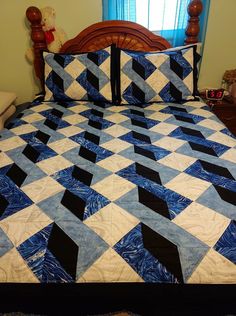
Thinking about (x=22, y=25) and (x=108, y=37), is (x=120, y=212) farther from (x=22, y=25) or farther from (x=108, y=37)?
(x=22, y=25)

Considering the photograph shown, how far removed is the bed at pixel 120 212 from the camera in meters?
0.66

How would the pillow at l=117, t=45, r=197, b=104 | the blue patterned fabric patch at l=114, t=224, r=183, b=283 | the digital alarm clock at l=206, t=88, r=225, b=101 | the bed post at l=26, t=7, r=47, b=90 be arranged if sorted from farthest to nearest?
the digital alarm clock at l=206, t=88, r=225, b=101
the bed post at l=26, t=7, r=47, b=90
the pillow at l=117, t=45, r=197, b=104
the blue patterned fabric patch at l=114, t=224, r=183, b=283

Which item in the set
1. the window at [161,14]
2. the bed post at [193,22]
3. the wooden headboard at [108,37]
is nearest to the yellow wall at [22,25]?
the wooden headboard at [108,37]

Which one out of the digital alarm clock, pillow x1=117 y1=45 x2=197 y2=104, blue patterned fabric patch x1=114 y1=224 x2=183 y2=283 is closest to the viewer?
blue patterned fabric patch x1=114 y1=224 x2=183 y2=283

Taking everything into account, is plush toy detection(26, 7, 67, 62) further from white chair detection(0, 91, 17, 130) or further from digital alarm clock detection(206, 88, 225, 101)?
digital alarm clock detection(206, 88, 225, 101)

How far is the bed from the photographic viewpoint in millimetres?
660

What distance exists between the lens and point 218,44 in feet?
6.75

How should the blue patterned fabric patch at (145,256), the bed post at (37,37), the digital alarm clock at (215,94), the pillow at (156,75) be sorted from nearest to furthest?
1. the blue patterned fabric patch at (145,256)
2. the pillow at (156,75)
3. the bed post at (37,37)
4. the digital alarm clock at (215,94)

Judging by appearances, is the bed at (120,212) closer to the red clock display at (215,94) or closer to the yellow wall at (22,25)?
the red clock display at (215,94)

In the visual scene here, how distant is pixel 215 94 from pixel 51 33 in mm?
1475

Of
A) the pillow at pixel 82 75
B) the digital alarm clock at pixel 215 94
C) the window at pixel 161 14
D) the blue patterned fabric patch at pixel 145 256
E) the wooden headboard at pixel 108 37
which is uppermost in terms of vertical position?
the window at pixel 161 14

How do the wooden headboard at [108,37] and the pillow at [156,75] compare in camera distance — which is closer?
the pillow at [156,75]

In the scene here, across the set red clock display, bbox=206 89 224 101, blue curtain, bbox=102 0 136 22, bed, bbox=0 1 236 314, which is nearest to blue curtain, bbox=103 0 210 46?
blue curtain, bbox=102 0 136 22

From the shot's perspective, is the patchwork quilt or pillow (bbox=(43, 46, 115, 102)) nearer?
the patchwork quilt
